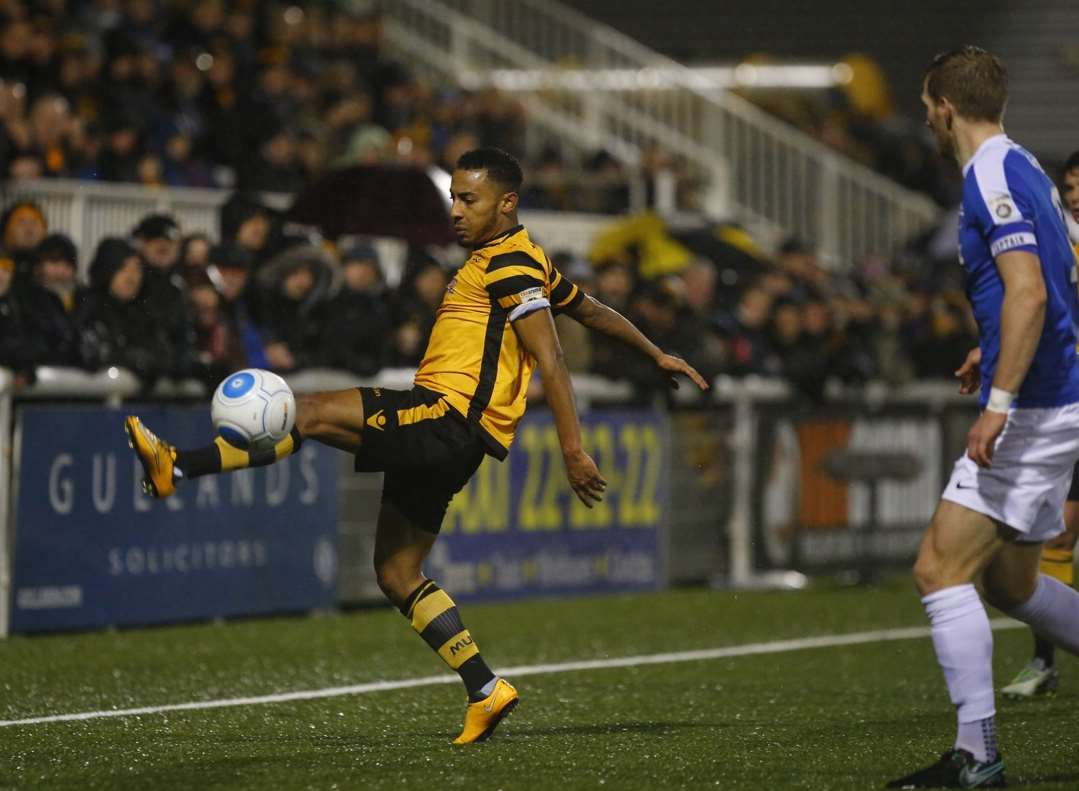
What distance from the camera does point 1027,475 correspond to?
616 cm

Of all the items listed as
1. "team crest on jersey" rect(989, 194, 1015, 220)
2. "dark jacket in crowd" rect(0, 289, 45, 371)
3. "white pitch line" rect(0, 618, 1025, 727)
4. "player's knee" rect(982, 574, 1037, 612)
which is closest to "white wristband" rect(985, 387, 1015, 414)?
"team crest on jersey" rect(989, 194, 1015, 220)

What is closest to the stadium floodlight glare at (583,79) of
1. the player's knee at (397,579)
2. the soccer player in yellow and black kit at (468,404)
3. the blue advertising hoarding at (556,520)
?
the blue advertising hoarding at (556,520)

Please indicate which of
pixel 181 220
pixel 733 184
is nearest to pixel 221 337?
pixel 181 220

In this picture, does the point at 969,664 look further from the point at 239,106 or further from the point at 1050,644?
the point at 239,106

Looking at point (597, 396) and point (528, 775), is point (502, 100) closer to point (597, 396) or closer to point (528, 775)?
point (597, 396)

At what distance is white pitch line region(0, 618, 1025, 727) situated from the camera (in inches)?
321

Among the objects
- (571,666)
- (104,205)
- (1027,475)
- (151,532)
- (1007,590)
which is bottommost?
(571,666)

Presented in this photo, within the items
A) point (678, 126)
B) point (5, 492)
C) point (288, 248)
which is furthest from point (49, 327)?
point (678, 126)

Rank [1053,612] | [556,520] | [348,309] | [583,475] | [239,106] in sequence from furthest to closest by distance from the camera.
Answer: [239,106] → [556,520] → [348,309] → [583,475] → [1053,612]

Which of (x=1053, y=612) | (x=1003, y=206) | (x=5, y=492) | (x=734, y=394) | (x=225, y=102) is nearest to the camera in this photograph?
(x=1003, y=206)

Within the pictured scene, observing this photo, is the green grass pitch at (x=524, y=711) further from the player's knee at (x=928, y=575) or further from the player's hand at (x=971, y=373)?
the player's hand at (x=971, y=373)

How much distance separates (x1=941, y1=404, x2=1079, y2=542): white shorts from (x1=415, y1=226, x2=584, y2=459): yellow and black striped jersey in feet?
5.82

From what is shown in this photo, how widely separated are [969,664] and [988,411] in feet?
2.57

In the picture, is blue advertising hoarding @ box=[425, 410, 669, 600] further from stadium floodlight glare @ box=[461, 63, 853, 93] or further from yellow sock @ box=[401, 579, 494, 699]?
stadium floodlight glare @ box=[461, 63, 853, 93]
